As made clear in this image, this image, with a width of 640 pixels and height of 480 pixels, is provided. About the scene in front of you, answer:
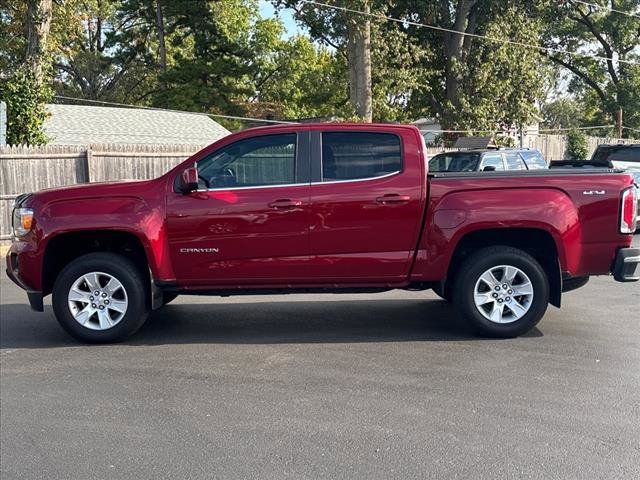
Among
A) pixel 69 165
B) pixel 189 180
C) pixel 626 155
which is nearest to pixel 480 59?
pixel 626 155

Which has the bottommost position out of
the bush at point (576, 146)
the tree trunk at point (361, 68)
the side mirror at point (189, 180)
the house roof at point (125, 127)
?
the side mirror at point (189, 180)

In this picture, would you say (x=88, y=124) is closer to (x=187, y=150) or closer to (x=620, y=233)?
(x=187, y=150)

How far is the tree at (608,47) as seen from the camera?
1480 inches

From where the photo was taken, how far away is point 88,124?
21.5 metres

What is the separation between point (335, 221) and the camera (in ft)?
19.8

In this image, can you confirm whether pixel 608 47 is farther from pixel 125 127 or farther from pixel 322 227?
pixel 322 227

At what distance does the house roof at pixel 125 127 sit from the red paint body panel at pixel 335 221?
14343 mm

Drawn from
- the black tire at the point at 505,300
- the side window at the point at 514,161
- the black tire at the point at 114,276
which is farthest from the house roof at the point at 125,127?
the black tire at the point at 505,300

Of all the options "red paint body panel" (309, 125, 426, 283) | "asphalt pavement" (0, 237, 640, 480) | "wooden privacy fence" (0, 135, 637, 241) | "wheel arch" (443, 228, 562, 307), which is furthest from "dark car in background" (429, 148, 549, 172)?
"red paint body panel" (309, 125, 426, 283)

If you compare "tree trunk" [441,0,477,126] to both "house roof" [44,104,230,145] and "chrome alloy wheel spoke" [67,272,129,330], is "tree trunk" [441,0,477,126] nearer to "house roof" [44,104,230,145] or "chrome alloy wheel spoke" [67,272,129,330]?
"house roof" [44,104,230,145]

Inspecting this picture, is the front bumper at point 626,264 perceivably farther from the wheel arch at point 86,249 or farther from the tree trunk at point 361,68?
the tree trunk at point 361,68

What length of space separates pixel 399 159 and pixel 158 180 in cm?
224

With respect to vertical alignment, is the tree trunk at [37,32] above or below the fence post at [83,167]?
above

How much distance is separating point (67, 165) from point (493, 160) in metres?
9.11
